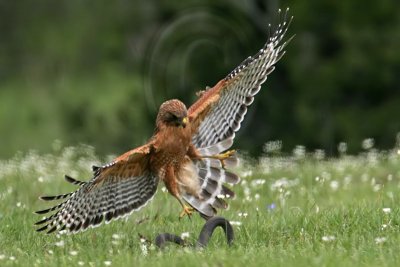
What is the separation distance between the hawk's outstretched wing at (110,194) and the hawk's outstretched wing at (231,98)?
26.2 inches

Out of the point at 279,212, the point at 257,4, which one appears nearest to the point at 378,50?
the point at 257,4

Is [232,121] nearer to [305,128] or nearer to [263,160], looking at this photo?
[263,160]

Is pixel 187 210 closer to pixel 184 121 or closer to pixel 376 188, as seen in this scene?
pixel 184 121

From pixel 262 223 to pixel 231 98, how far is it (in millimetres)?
1171

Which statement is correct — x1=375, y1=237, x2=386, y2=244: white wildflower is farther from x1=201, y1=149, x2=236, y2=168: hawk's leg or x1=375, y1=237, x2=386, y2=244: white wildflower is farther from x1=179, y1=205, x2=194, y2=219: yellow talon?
x1=179, y1=205, x2=194, y2=219: yellow talon

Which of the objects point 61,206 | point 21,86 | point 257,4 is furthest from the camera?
point 21,86

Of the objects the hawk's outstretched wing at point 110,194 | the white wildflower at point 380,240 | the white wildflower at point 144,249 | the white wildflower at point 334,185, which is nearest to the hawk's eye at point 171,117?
the hawk's outstretched wing at point 110,194

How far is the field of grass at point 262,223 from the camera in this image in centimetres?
731

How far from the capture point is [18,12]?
37.9 m

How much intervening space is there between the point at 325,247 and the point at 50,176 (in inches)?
199

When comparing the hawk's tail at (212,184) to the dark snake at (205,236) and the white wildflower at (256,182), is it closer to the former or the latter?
the dark snake at (205,236)

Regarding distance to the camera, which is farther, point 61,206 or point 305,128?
point 305,128

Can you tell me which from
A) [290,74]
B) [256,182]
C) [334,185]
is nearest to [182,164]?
[256,182]

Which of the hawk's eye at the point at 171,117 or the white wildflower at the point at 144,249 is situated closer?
the white wildflower at the point at 144,249
